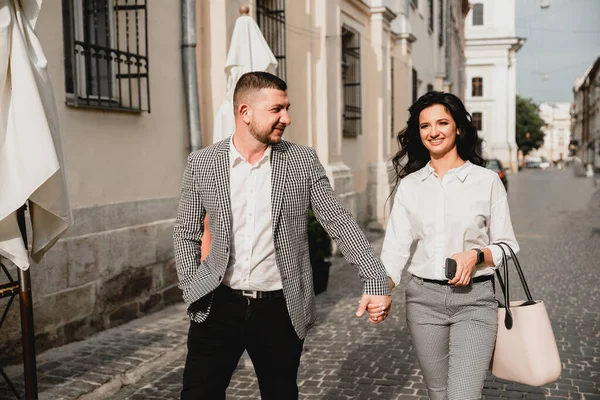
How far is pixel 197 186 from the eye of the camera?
121 inches

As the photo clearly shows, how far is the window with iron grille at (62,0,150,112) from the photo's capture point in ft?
20.6

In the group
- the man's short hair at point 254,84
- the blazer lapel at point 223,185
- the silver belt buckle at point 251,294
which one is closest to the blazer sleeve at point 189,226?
the blazer lapel at point 223,185

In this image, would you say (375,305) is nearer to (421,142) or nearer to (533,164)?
(421,142)

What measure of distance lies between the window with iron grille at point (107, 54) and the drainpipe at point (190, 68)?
0.63 metres

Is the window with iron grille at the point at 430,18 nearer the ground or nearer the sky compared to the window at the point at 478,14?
nearer the ground

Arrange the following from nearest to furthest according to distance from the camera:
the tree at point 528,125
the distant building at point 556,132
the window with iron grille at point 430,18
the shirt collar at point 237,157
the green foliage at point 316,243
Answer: the shirt collar at point 237,157
the green foliage at point 316,243
the window with iron grille at point 430,18
the tree at point 528,125
the distant building at point 556,132

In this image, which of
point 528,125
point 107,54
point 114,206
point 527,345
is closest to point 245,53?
point 107,54

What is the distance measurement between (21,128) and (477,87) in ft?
185

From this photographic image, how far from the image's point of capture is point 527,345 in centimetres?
294

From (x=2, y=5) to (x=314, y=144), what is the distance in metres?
8.65

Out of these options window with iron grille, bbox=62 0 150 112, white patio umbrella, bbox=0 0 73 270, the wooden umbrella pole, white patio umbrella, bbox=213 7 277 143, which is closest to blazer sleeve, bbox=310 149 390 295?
white patio umbrella, bbox=0 0 73 270

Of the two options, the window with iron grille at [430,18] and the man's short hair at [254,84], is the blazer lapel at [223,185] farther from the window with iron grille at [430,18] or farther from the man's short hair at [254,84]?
the window with iron grille at [430,18]

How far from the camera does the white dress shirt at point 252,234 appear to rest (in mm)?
2951

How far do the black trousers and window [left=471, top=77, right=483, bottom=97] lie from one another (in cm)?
5627
